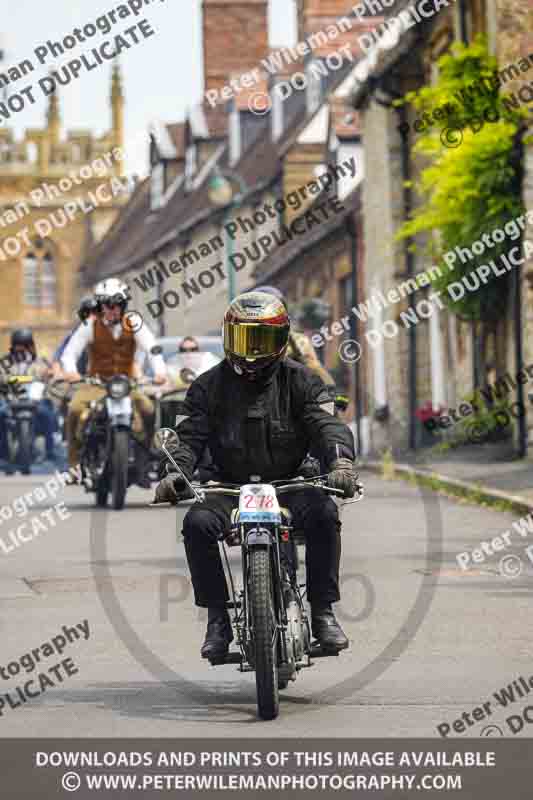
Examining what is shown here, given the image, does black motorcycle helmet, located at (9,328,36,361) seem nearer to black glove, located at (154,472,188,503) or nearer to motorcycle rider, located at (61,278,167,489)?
motorcycle rider, located at (61,278,167,489)

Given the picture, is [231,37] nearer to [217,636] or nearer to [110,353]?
[110,353]

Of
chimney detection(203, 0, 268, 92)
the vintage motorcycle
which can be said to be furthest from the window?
the vintage motorcycle

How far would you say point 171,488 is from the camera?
7.42 metres

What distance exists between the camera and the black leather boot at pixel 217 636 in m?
7.47

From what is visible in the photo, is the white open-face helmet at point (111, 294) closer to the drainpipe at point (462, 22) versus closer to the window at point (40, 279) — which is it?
the drainpipe at point (462, 22)

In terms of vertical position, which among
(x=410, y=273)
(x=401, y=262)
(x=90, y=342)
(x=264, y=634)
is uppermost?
(x=401, y=262)

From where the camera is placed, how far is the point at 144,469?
1788 cm

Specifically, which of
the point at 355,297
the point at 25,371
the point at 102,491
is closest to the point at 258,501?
the point at 102,491

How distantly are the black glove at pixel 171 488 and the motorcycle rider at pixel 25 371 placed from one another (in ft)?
58.2

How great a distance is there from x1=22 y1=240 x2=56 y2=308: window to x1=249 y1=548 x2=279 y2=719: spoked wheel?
96942 millimetres

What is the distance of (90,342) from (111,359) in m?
0.25

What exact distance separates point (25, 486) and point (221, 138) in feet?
147

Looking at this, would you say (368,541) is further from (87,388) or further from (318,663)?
(318,663)
